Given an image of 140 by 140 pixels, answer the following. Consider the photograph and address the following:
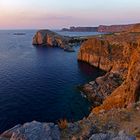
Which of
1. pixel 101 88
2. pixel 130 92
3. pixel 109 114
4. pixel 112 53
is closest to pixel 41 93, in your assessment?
pixel 101 88

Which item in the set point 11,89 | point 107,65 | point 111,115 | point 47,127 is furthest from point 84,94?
point 47,127

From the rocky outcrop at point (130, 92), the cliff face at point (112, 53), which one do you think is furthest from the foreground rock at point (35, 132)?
the cliff face at point (112, 53)

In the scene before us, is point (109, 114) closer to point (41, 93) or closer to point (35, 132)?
point (35, 132)

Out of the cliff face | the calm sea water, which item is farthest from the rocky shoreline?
the calm sea water

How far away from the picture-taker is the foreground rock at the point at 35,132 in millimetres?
16109

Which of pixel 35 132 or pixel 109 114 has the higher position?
pixel 35 132

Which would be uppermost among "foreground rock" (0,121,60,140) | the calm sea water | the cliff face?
"foreground rock" (0,121,60,140)

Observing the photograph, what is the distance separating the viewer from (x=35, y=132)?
1661 centimetres

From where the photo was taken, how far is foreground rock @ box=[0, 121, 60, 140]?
1611 cm

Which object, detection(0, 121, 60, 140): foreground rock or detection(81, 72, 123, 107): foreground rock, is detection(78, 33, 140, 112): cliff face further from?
detection(0, 121, 60, 140): foreground rock

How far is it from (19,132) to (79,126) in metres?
5.99

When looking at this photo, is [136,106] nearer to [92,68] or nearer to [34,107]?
[34,107]

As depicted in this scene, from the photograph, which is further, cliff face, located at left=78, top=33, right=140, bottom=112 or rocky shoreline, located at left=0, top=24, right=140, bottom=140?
cliff face, located at left=78, top=33, right=140, bottom=112

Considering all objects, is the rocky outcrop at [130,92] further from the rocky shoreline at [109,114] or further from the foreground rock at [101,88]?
the foreground rock at [101,88]
